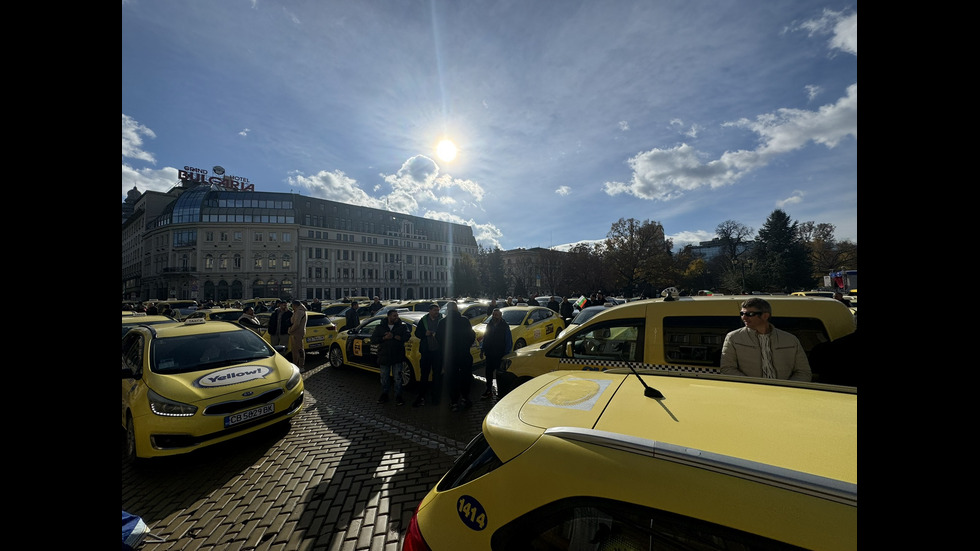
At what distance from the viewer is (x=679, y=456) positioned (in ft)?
4.33

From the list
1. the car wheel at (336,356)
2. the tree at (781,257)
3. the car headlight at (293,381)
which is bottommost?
the car wheel at (336,356)

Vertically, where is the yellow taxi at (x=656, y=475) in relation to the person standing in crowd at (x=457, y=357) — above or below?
above

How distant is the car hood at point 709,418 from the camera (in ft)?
4.58

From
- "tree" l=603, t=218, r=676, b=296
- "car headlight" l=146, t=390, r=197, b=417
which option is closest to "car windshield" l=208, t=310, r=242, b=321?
"car headlight" l=146, t=390, r=197, b=417

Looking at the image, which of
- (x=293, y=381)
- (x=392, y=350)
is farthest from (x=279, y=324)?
(x=293, y=381)

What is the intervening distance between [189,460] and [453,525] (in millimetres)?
4929

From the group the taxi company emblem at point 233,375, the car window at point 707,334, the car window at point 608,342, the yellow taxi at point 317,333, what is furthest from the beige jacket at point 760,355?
the yellow taxi at point 317,333

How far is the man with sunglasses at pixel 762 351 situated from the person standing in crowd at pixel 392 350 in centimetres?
530

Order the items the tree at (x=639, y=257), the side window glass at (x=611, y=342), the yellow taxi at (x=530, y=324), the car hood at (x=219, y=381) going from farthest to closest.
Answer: the tree at (x=639, y=257) → the yellow taxi at (x=530, y=324) → the side window glass at (x=611, y=342) → the car hood at (x=219, y=381)

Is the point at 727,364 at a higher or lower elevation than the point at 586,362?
higher

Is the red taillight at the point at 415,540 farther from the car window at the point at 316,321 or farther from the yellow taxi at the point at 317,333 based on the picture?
the car window at the point at 316,321

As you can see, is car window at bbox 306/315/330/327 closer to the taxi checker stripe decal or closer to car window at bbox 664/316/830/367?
the taxi checker stripe decal
